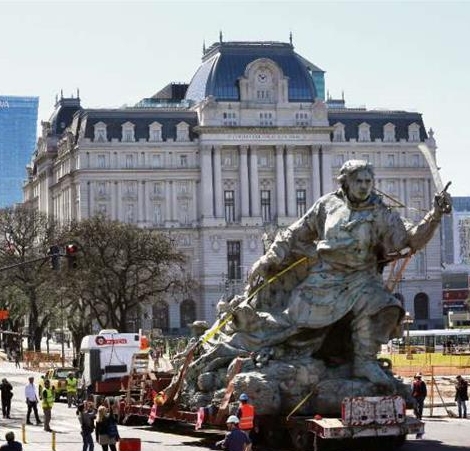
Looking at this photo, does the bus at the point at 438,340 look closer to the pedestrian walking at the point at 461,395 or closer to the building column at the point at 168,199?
the building column at the point at 168,199

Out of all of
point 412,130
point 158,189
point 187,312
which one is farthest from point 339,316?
point 412,130

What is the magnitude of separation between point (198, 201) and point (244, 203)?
15.6 ft

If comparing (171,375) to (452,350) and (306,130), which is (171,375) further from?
(306,130)


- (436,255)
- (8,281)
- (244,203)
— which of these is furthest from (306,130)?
(8,281)

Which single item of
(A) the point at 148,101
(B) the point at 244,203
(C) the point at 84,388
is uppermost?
(A) the point at 148,101

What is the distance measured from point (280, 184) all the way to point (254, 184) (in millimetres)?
2652

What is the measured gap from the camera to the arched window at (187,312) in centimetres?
13425

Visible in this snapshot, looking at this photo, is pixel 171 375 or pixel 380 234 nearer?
pixel 380 234

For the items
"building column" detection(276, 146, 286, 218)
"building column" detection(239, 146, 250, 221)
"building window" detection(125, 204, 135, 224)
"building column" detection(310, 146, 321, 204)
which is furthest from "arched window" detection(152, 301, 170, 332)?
"building column" detection(310, 146, 321, 204)

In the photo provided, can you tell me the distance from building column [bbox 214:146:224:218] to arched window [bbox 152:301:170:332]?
11397mm

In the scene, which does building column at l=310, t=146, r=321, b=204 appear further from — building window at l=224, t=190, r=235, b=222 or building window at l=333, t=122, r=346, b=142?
building window at l=224, t=190, r=235, b=222

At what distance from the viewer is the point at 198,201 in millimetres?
138125

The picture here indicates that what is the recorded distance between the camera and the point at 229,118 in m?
136

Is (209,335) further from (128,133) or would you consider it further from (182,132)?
(182,132)
